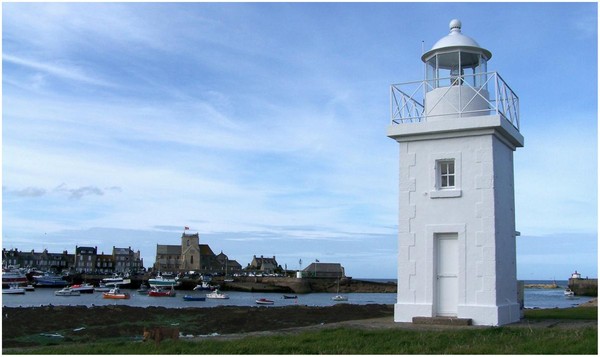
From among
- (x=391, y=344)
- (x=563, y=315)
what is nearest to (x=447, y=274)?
(x=391, y=344)

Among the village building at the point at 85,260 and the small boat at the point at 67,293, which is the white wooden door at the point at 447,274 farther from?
the village building at the point at 85,260

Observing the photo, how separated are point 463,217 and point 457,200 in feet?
1.26

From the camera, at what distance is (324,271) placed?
12625cm

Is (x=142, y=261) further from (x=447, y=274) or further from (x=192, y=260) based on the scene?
(x=447, y=274)

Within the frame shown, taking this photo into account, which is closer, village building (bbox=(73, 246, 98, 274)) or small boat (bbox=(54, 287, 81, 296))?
small boat (bbox=(54, 287, 81, 296))

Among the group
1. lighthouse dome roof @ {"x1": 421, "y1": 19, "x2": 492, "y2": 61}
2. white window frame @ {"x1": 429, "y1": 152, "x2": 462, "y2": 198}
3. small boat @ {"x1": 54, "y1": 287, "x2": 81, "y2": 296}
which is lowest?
small boat @ {"x1": 54, "y1": 287, "x2": 81, "y2": 296}

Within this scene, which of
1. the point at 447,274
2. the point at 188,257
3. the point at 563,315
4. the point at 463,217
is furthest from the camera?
the point at 188,257

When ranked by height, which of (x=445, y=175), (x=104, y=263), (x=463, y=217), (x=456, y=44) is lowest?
(x=104, y=263)

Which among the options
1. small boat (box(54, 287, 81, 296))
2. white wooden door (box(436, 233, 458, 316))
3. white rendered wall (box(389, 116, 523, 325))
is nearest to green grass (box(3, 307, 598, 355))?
white rendered wall (box(389, 116, 523, 325))

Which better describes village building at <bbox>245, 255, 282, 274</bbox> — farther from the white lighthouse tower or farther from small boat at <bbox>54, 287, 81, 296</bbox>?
the white lighthouse tower

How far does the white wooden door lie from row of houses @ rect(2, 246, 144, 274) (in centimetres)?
14222

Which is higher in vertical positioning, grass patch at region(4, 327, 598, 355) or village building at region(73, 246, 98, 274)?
village building at region(73, 246, 98, 274)

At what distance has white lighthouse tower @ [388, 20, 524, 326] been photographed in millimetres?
13539

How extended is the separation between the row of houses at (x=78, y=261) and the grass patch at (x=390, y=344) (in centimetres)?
14419
